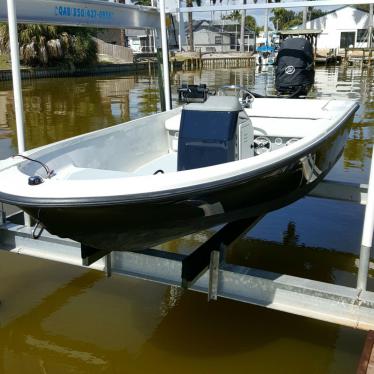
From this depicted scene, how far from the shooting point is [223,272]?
285 centimetres

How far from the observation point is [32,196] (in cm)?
241

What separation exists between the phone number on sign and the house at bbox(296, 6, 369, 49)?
3659 centimetres

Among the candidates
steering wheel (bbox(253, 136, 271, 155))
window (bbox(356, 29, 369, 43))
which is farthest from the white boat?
window (bbox(356, 29, 369, 43))

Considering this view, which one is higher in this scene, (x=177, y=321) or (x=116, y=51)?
(x=116, y=51)

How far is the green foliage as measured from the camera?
27219 millimetres

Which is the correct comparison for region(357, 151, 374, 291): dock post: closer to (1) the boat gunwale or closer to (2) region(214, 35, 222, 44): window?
(1) the boat gunwale

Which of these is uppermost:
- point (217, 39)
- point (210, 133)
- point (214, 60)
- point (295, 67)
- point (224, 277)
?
point (217, 39)

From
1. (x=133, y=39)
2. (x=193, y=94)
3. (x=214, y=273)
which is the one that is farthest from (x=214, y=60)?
(x=214, y=273)

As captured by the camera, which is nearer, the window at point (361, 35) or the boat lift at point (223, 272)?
the boat lift at point (223, 272)

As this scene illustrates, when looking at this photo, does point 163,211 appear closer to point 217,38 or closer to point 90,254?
point 90,254

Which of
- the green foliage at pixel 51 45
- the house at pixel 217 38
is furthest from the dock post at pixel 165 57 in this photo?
the house at pixel 217 38

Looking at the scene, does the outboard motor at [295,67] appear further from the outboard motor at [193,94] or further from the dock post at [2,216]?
the dock post at [2,216]

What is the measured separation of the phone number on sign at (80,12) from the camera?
4.11 metres

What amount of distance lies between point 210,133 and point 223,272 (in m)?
1.08
